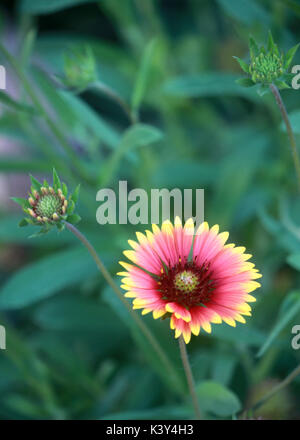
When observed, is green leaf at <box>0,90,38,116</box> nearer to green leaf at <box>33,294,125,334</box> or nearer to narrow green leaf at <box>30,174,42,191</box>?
narrow green leaf at <box>30,174,42,191</box>

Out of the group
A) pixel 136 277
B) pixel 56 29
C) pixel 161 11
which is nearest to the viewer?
pixel 136 277

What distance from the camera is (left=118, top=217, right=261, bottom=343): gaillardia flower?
38cm

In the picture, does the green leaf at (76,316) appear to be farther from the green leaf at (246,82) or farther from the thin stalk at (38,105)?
the green leaf at (246,82)

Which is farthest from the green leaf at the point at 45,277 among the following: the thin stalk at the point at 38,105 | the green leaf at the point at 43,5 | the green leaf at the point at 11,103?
the green leaf at the point at 43,5

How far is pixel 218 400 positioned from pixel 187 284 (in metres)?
0.14

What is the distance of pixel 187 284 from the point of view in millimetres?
446

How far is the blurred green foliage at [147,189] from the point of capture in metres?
0.67

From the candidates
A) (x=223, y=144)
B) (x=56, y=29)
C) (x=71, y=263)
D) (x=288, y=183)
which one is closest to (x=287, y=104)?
(x=288, y=183)

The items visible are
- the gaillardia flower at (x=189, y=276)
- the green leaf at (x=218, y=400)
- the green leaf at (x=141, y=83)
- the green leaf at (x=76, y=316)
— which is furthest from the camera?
the green leaf at (x=76, y=316)

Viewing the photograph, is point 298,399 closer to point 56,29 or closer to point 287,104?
point 287,104

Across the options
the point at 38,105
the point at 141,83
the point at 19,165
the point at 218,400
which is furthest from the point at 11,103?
the point at 218,400

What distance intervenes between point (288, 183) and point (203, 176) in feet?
0.47

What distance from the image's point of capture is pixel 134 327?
2.06 feet

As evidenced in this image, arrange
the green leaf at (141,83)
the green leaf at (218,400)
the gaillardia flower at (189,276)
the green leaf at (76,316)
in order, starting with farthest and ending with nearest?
the green leaf at (76,316) → the green leaf at (141,83) → the green leaf at (218,400) → the gaillardia flower at (189,276)
